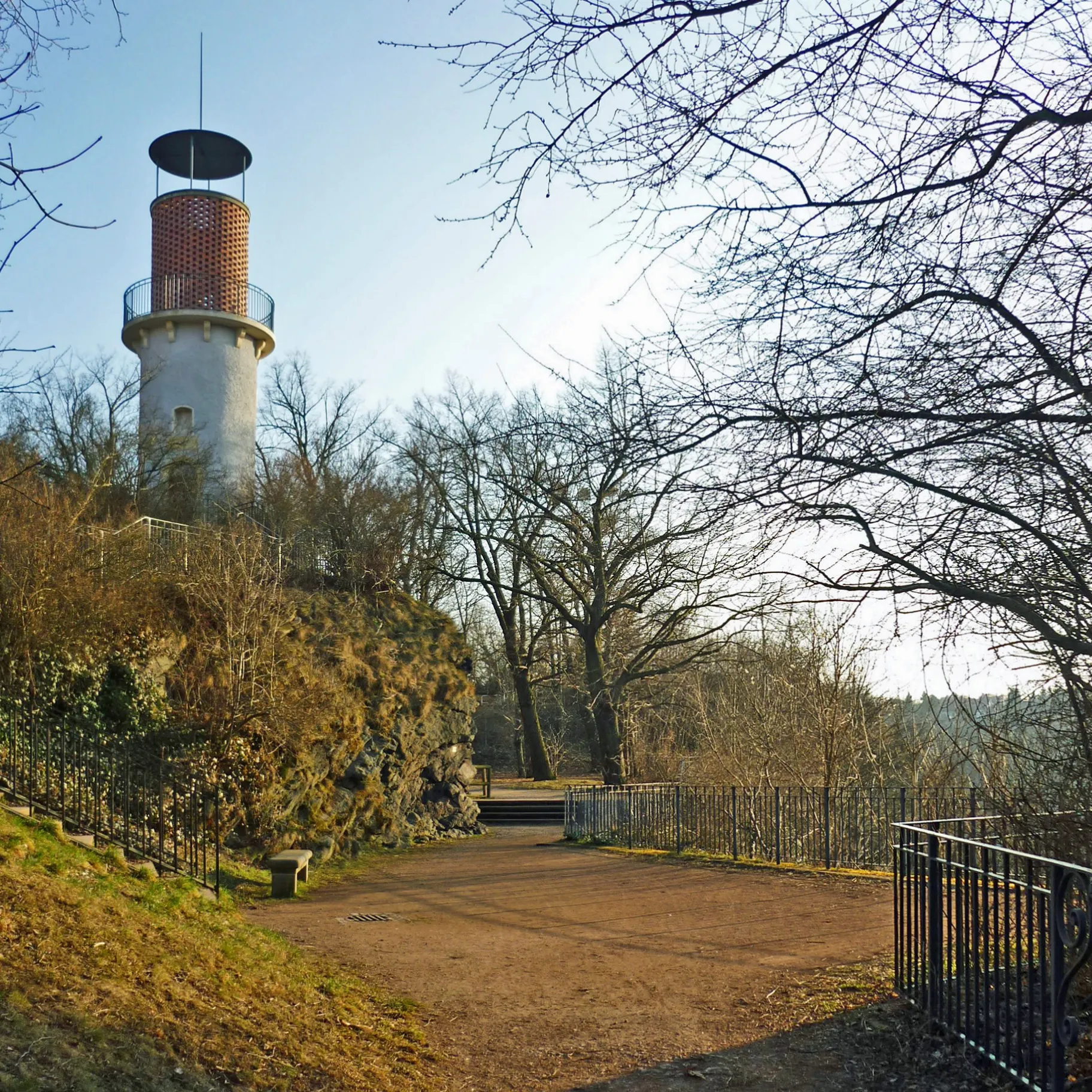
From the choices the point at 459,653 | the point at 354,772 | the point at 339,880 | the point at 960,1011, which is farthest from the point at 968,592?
the point at 459,653

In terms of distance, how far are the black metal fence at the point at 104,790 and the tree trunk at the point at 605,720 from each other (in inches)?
572

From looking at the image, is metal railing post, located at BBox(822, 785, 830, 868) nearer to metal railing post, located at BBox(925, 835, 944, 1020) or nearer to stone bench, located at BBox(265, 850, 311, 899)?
stone bench, located at BBox(265, 850, 311, 899)

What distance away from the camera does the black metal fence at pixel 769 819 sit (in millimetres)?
14352

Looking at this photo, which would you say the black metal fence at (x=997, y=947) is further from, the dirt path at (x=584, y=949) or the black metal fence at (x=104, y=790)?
the black metal fence at (x=104, y=790)

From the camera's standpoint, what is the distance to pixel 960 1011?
18.4ft

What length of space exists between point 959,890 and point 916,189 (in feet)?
12.5

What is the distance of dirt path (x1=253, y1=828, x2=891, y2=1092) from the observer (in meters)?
6.28

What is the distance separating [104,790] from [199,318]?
17443 mm

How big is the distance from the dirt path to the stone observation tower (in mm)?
15384

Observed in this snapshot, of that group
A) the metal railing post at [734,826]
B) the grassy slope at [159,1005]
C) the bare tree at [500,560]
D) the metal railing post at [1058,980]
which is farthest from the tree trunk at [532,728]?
the metal railing post at [1058,980]

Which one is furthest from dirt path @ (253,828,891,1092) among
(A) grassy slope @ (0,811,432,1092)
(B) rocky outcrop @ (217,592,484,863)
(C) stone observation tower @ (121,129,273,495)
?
(C) stone observation tower @ (121,129,273,495)

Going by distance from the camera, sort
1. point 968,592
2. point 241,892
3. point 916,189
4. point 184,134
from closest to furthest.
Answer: point 916,189, point 968,592, point 241,892, point 184,134

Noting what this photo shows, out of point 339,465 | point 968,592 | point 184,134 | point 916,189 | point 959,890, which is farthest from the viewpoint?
point 339,465

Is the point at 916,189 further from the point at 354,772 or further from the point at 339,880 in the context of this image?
the point at 354,772
